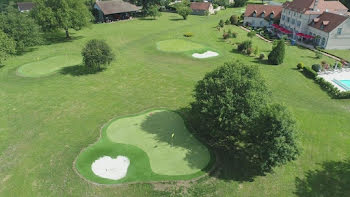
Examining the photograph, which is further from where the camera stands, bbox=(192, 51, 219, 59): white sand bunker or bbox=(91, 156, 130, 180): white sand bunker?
bbox=(192, 51, 219, 59): white sand bunker

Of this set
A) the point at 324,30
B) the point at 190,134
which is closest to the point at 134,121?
the point at 190,134

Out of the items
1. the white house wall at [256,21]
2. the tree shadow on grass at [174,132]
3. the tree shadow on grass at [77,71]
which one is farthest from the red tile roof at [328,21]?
the tree shadow on grass at [77,71]

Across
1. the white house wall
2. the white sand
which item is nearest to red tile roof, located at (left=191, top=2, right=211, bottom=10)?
the white house wall

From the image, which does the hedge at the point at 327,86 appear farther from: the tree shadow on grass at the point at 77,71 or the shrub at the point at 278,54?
the tree shadow on grass at the point at 77,71

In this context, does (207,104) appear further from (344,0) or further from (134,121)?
(344,0)

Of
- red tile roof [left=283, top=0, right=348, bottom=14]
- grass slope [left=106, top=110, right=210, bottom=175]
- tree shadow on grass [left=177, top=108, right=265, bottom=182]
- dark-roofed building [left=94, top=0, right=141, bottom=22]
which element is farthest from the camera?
dark-roofed building [left=94, top=0, right=141, bottom=22]

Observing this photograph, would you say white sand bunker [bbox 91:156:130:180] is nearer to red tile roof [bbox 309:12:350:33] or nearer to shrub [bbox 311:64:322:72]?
shrub [bbox 311:64:322:72]

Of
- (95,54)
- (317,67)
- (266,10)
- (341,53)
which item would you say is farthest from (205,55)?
(266,10)
